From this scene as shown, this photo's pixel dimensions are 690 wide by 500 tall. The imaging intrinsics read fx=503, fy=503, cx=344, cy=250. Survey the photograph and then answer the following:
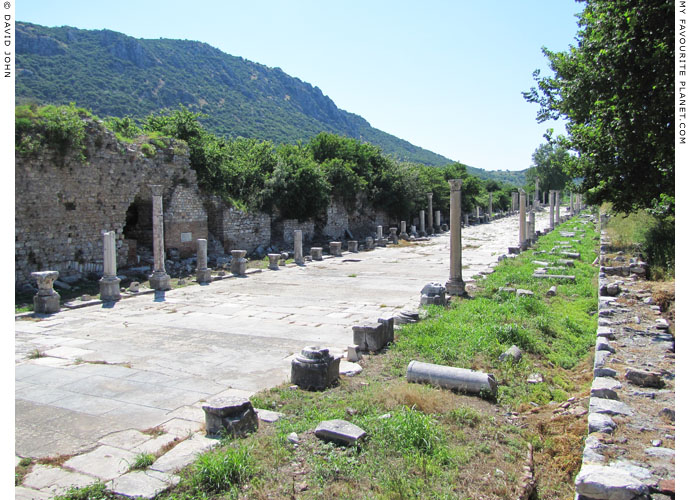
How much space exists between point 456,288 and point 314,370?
7.43 m

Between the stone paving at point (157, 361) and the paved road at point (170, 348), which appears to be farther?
the paved road at point (170, 348)

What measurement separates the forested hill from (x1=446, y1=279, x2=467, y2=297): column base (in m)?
38.4

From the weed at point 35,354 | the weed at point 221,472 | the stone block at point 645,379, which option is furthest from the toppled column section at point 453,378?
the weed at point 35,354

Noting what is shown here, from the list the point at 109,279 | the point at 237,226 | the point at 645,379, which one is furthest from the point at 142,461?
the point at 237,226

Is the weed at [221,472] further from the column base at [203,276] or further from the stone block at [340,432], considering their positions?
the column base at [203,276]

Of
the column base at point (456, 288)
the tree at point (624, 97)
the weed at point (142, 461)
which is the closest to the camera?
the weed at point (142, 461)

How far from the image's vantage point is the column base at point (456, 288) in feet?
43.0

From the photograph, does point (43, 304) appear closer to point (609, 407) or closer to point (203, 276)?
point (203, 276)

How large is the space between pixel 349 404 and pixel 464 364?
2.05m

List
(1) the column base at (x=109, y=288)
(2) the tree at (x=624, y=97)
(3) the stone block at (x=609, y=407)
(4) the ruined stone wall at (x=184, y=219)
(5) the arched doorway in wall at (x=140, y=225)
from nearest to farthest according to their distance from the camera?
(3) the stone block at (x=609, y=407), (2) the tree at (x=624, y=97), (1) the column base at (x=109, y=288), (5) the arched doorway in wall at (x=140, y=225), (4) the ruined stone wall at (x=184, y=219)

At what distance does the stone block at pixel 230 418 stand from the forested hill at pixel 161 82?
46.8m

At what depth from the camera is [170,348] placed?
8852mm

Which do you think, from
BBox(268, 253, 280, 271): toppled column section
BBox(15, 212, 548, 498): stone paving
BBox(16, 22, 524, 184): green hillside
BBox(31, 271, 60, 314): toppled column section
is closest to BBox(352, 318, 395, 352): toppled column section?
BBox(15, 212, 548, 498): stone paving

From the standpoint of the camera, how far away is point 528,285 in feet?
44.6
